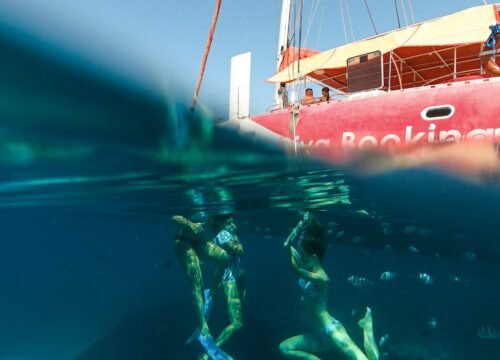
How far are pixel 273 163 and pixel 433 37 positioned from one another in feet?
19.6

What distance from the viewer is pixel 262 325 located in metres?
19.1

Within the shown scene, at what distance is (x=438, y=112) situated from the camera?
7934mm

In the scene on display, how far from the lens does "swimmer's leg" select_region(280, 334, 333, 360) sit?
8797mm

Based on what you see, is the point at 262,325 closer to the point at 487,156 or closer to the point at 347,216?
the point at 347,216

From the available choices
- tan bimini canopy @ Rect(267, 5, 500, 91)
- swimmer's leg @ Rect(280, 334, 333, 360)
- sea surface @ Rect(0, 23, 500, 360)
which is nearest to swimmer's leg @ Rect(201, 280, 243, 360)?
swimmer's leg @ Rect(280, 334, 333, 360)

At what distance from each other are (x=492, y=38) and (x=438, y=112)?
2628 mm

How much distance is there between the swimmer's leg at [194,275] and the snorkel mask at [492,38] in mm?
9288

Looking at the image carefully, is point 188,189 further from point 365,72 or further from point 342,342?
point 365,72

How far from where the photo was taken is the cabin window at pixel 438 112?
782 cm

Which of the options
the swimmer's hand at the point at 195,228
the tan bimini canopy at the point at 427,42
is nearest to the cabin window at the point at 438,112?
the tan bimini canopy at the point at 427,42

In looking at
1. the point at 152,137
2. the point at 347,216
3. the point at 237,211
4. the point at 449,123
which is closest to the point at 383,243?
the point at 347,216

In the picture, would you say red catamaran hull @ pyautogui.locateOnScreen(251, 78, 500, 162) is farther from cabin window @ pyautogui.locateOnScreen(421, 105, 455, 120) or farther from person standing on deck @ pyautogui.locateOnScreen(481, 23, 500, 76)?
person standing on deck @ pyautogui.locateOnScreen(481, 23, 500, 76)

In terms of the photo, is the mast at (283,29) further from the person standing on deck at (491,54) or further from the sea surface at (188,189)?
the person standing on deck at (491,54)

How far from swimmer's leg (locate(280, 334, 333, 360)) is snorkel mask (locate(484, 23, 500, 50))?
7.76 metres
